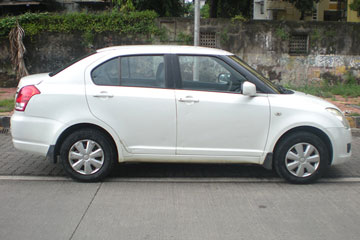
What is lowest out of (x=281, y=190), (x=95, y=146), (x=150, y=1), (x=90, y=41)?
(x=281, y=190)

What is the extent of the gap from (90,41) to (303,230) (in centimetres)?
1089

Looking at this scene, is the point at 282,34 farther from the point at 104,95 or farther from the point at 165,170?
the point at 104,95

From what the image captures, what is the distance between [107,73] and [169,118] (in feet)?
3.20

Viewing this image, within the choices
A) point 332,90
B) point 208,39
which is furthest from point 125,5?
point 332,90

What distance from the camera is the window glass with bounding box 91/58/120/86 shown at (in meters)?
5.57

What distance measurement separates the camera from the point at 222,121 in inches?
215

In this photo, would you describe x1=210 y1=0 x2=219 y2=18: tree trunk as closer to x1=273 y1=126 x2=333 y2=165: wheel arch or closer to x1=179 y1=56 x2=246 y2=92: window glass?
x1=179 y1=56 x2=246 y2=92: window glass

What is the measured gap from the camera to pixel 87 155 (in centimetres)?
554

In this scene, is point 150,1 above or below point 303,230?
above

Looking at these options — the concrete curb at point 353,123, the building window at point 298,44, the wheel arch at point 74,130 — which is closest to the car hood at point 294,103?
the wheel arch at point 74,130

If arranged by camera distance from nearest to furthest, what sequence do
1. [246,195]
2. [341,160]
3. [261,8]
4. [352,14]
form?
[246,195] < [341,160] < [352,14] < [261,8]

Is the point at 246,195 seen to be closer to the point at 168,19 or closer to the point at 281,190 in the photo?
the point at 281,190

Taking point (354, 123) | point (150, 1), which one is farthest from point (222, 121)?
point (150, 1)

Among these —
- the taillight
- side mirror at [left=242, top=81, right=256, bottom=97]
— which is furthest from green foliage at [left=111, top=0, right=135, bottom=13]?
side mirror at [left=242, top=81, right=256, bottom=97]
